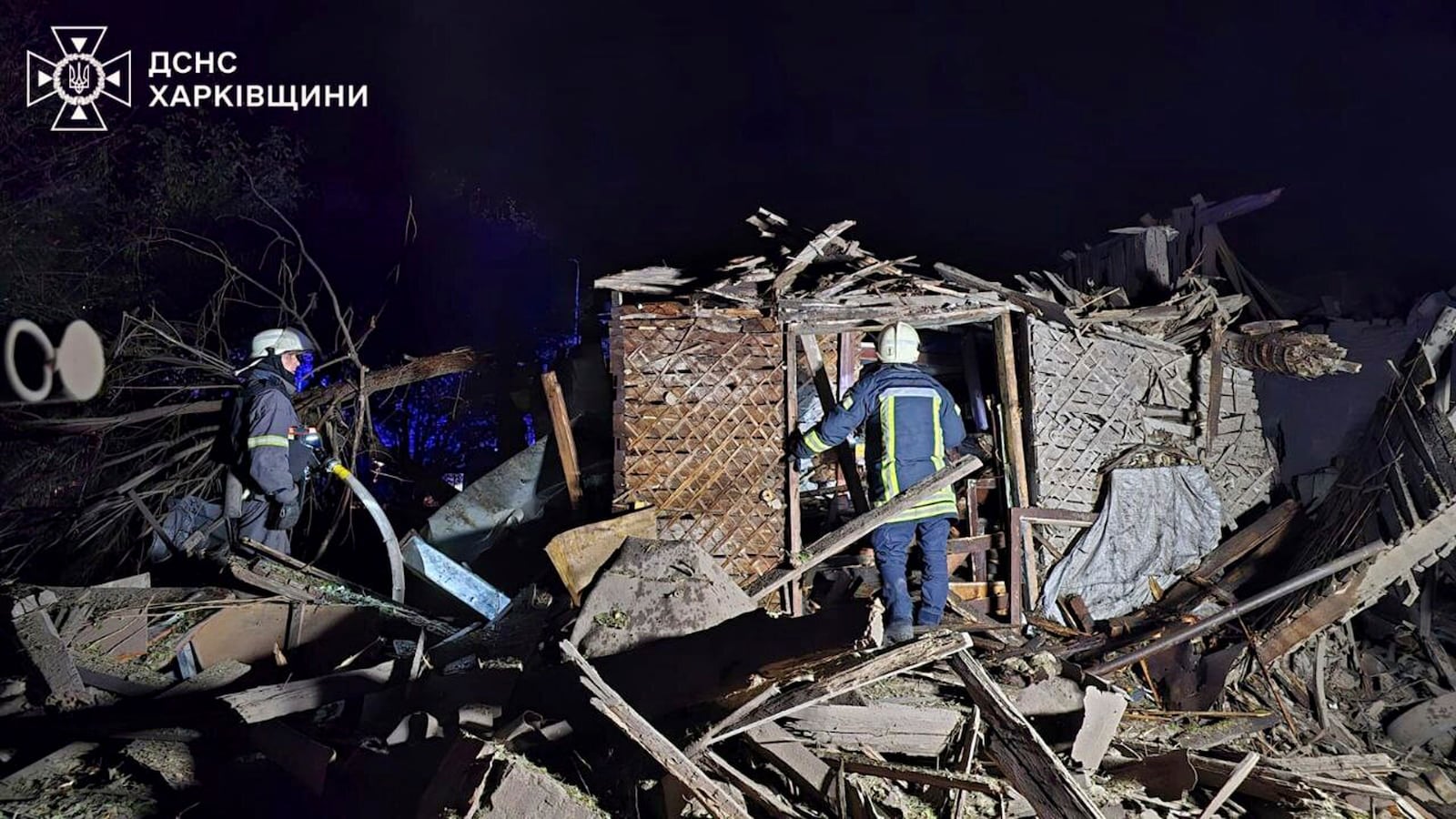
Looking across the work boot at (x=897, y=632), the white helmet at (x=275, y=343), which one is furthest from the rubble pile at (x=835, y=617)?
the white helmet at (x=275, y=343)

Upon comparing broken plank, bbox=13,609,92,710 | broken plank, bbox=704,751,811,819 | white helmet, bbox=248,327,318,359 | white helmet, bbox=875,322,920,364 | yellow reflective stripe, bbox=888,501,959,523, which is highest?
white helmet, bbox=248,327,318,359

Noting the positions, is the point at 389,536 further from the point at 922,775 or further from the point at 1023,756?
the point at 1023,756

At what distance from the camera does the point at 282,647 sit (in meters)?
5.29

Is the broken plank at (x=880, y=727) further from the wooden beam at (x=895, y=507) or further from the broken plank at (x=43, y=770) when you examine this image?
the broken plank at (x=43, y=770)

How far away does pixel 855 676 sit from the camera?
3395 millimetres

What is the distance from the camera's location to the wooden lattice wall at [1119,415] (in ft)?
24.5

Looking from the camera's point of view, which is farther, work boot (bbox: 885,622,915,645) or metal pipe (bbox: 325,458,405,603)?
metal pipe (bbox: 325,458,405,603)

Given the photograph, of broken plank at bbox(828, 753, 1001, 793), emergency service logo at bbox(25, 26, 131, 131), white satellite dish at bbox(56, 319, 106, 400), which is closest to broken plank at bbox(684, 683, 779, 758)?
broken plank at bbox(828, 753, 1001, 793)

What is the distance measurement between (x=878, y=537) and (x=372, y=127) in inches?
651

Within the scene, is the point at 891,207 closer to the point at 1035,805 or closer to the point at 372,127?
the point at 372,127

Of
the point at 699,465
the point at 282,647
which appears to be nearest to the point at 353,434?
the point at 282,647

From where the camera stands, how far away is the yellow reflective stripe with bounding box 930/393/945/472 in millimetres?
5988

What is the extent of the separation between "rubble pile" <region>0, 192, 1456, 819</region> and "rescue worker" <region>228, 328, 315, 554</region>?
478 mm

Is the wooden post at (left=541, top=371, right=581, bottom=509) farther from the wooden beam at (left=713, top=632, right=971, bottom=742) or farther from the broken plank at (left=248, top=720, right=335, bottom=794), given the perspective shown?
the wooden beam at (left=713, top=632, right=971, bottom=742)
